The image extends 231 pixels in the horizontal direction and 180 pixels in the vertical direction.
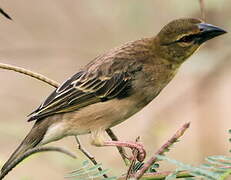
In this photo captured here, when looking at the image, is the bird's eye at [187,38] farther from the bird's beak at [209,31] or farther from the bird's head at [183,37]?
the bird's beak at [209,31]

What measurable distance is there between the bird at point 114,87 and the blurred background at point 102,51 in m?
0.19

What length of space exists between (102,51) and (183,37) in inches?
54.0

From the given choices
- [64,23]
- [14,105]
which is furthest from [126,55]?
[64,23]

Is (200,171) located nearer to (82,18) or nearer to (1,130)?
(1,130)

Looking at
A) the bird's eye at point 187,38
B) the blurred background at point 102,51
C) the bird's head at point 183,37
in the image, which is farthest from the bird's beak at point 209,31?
the blurred background at point 102,51

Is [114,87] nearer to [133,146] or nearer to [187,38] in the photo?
[187,38]

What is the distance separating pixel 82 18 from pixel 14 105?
1649 mm

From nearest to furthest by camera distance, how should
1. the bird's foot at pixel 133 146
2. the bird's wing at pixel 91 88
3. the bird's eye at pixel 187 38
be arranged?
1. the bird's foot at pixel 133 146
2. the bird's eye at pixel 187 38
3. the bird's wing at pixel 91 88

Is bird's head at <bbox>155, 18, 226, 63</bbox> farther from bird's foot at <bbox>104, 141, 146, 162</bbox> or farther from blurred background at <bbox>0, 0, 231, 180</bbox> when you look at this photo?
bird's foot at <bbox>104, 141, 146, 162</bbox>

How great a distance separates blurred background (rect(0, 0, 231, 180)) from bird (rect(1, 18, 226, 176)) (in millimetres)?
187

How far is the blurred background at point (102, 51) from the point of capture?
395 centimetres

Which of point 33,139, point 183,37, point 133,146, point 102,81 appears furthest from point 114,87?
point 133,146

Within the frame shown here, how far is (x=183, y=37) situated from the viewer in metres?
3.68

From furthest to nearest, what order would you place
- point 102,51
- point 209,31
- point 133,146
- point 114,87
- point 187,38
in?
point 102,51 < point 114,87 < point 187,38 < point 209,31 < point 133,146
